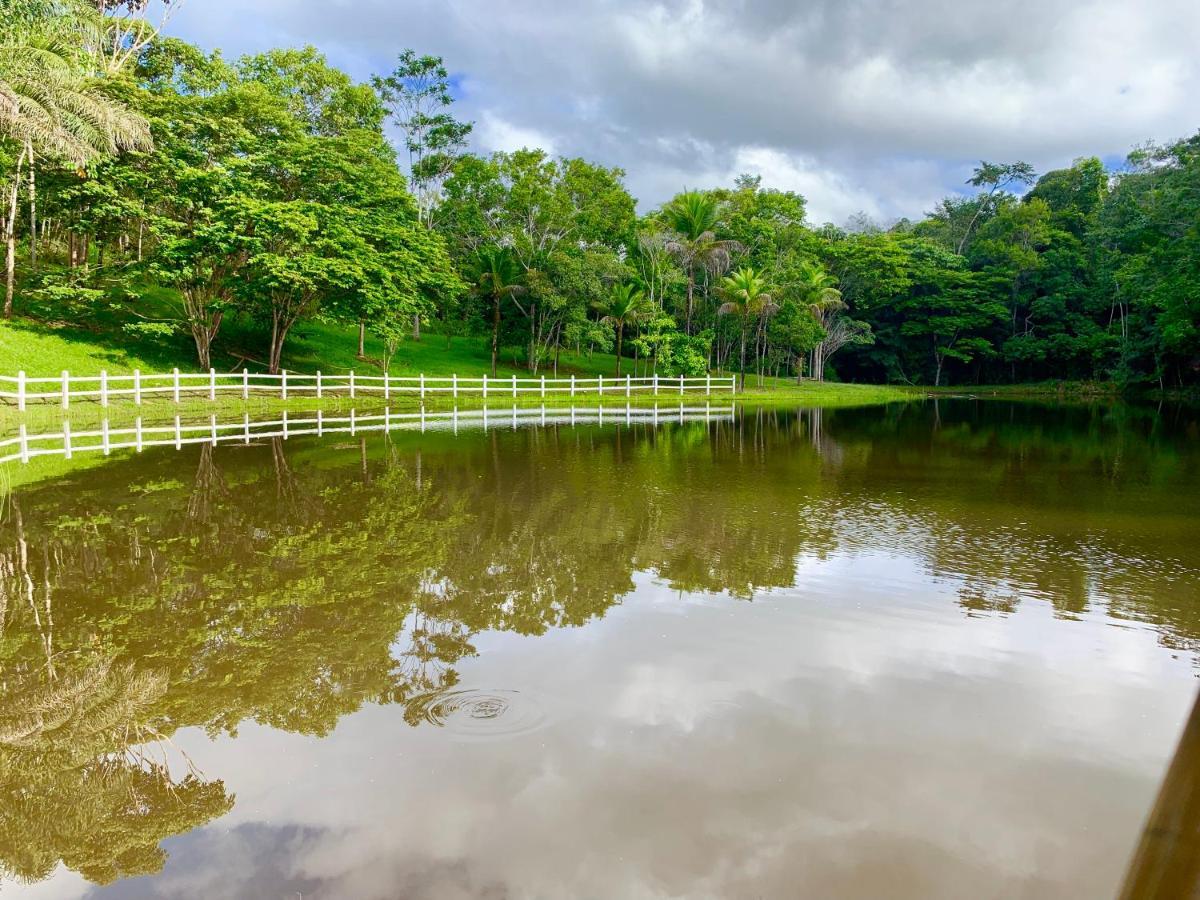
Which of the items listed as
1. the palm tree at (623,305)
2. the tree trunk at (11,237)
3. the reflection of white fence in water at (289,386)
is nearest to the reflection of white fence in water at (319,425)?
the reflection of white fence in water at (289,386)

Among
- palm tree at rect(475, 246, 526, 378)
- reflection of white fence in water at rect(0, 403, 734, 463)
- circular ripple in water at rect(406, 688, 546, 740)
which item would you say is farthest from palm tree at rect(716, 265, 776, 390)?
circular ripple in water at rect(406, 688, 546, 740)

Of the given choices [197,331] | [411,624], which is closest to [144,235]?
[197,331]

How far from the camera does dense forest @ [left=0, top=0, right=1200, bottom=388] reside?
2703cm

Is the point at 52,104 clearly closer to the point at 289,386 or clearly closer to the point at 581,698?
Answer: the point at 289,386

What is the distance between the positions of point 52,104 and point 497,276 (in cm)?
1969

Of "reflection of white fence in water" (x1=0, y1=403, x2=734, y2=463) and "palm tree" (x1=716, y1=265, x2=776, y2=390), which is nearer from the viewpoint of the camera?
"reflection of white fence in water" (x1=0, y1=403, x2=734, y2=463)

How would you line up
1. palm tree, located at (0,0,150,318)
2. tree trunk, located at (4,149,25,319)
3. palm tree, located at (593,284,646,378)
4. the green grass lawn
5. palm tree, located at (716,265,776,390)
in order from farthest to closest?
palm tree, located at (593,284,646,378), palm tree, located at (716,265,776,390), tree trunk, located at (4,149,25,319), palm tree, located at (0,0,150,318), the green grass lawn

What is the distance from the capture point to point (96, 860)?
120 inches

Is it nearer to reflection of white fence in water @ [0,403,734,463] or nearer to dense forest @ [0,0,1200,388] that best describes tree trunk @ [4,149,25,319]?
dense forest @ [0,0,1200,388]

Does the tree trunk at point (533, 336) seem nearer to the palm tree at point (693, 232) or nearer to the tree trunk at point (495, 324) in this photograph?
the tree trunk at point (495, 324)

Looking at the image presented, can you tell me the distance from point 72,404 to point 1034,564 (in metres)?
22.7

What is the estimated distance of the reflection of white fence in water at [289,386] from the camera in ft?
66.4


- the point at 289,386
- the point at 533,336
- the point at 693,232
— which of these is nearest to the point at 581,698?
the point at 289,386

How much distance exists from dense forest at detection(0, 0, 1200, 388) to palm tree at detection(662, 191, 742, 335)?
0.17 metres
